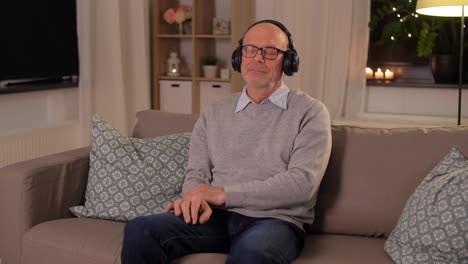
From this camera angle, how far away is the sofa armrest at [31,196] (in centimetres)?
212

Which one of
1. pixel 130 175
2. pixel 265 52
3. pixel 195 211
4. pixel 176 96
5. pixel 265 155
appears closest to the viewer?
pixel 195 211

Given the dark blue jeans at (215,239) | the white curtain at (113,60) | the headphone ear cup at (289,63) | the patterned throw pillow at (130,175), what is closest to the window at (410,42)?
the white curtain at (113,60)

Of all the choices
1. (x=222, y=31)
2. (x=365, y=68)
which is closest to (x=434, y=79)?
(x=365, y=68)

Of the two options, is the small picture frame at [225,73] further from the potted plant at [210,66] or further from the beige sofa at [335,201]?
the beige sofa at [335,201]

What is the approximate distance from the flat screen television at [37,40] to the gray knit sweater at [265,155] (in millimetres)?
1821

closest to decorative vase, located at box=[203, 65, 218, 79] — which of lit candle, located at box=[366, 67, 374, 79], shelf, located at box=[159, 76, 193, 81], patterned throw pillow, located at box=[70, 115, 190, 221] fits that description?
shelf, located at box=[159, 76, 193, 81]

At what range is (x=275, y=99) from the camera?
201 cm

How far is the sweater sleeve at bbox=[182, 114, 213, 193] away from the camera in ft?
6.64

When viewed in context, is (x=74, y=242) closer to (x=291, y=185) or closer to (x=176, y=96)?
(x=291, y=185)

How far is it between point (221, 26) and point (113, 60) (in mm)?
801

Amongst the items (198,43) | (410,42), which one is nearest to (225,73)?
(198,43)

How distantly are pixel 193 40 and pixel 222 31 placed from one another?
0.22 metres

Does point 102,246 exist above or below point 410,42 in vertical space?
below

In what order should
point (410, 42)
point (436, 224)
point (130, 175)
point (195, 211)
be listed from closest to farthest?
point (436, 224)
point (195, 211)
point (130, 175)
point (410, 42)
